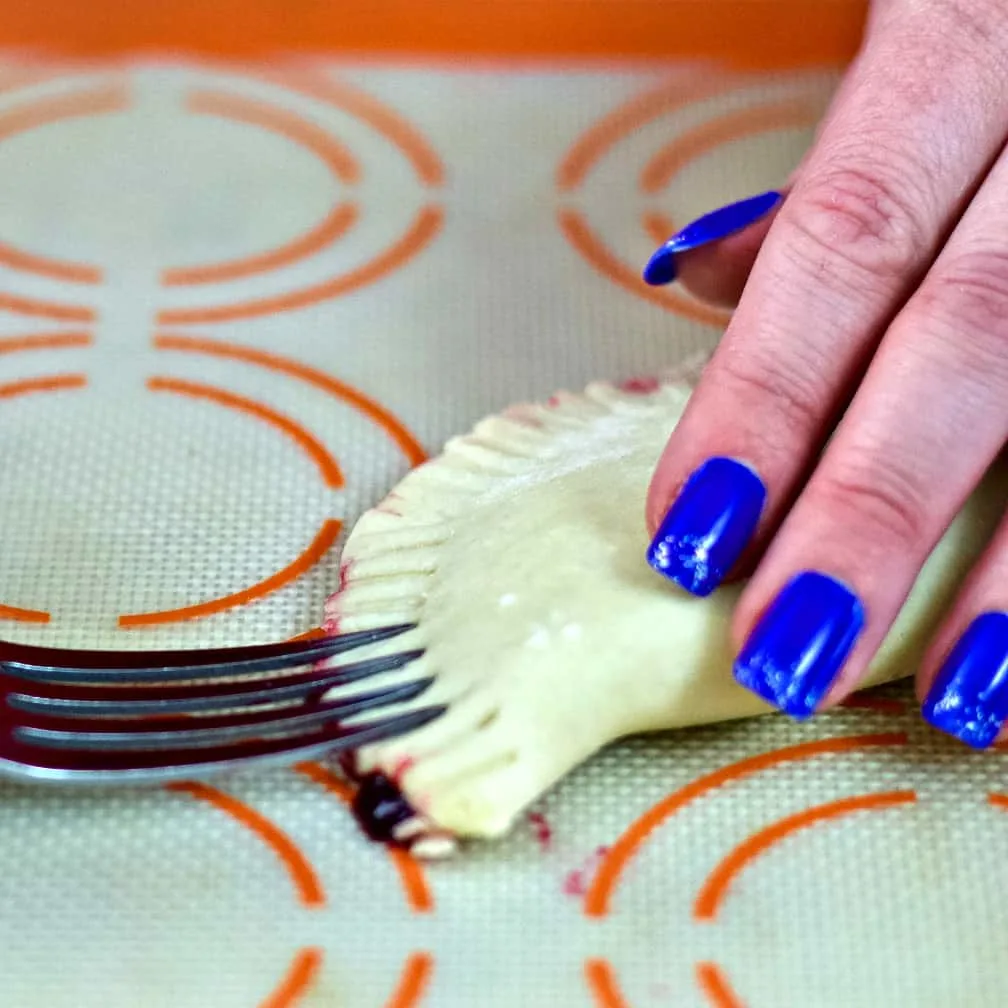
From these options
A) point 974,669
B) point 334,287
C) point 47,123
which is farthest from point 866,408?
point 47,123

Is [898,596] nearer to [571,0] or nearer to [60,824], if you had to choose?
[60,824]

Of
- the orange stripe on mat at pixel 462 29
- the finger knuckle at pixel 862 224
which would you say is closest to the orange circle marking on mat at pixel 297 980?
the finger knuckle at pixel 862 224

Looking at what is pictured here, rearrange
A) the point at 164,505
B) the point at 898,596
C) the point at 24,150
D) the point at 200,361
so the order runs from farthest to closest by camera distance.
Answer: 1. the point at 24,150
2. the point at 200,361
3. the point at 164,505
4. the point at 898,596

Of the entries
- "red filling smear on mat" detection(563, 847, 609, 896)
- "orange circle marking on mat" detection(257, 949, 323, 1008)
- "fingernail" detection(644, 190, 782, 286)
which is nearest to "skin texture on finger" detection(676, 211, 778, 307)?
"fingernail" detection(644, 190, 782, 286)

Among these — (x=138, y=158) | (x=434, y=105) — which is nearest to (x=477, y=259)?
(x=434, y=105)

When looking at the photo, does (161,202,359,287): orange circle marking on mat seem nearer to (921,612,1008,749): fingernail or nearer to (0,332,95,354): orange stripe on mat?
(0,332,95,354): orange stripe on mat

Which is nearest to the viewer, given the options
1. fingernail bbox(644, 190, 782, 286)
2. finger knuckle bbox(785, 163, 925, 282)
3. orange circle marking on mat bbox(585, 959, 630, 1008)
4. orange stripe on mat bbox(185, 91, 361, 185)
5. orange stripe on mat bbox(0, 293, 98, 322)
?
orange circle marking on mat bbox(585, 959, 630, 1008)
